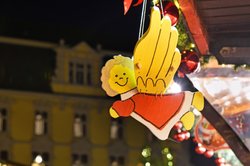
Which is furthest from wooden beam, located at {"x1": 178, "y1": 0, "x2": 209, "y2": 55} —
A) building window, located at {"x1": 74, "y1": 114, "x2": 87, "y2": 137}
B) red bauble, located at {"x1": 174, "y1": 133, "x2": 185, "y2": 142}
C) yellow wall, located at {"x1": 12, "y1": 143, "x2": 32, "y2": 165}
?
building window, located at {"x1": 74, "y1": 114, "x2": 87, "y2": 137}

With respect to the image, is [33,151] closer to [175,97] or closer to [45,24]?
[45,24]

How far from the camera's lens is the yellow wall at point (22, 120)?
2027cm

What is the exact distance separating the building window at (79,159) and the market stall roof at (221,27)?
54.8 feet

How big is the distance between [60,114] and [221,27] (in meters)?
17.1

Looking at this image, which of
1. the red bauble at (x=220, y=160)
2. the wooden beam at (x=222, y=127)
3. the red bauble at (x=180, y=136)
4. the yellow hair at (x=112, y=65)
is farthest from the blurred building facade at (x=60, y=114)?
the yellow hair at (x=112, y=65)

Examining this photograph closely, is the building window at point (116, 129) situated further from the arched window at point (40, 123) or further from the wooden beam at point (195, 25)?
the wooden beam at point (195, 25)

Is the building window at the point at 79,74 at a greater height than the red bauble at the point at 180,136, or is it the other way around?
the building window at the point at 79,74

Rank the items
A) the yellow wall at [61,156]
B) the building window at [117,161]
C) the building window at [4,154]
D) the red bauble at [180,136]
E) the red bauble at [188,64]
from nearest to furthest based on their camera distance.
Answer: the red bauble at [188,64] < the red bauble at [180,136] < the building window at [4,154] < the yellow wall at [61,156] < the building window at [117,161]

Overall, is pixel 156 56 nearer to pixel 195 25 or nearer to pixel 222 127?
pixel 195 25

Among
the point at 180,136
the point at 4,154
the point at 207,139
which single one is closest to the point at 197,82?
the point at 180,136

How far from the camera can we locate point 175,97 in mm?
3572

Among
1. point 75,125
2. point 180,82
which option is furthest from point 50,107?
point 180,82

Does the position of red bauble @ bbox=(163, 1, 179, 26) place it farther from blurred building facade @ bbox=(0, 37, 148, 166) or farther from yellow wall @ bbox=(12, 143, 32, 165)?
yellow wall @ bbox=(12, 143, 32, 165)

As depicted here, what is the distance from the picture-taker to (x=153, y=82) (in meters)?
3.47
